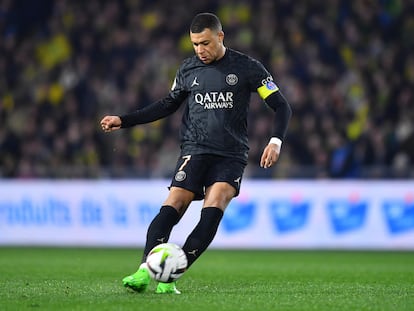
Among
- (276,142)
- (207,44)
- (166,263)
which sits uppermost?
(207,44)

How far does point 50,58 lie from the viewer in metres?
20.8

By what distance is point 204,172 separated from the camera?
297 inches

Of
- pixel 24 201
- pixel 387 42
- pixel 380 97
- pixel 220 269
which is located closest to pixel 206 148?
pixel 220 269

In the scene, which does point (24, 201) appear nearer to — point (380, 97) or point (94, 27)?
point (94, 27)

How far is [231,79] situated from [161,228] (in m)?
1.36

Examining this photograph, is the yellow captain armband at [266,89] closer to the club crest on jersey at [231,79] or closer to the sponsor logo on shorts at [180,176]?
the club crest on jersey at [231,79]

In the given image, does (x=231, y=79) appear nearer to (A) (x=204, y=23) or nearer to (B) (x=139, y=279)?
(A) (x=204, y=23)

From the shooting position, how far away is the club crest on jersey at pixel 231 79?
7.55 meters

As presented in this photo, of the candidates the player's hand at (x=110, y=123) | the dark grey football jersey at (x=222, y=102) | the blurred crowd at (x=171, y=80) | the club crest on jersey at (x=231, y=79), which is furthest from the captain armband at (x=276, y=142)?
the blurred crowd at (x=171, y=80)

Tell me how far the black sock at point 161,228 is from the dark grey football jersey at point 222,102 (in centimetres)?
57

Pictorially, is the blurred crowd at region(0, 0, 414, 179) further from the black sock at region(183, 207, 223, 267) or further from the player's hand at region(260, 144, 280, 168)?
the player's hand at region(260, 144, 280, 168)

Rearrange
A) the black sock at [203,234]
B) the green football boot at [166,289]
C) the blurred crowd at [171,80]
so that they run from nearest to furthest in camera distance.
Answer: the black sock at [203,234] < the green football boot at [166,289] < the blurred crowd at [171,80]

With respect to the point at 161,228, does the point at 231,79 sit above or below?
above

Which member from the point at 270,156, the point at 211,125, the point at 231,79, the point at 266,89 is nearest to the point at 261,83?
the point at 266,89
